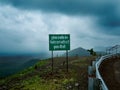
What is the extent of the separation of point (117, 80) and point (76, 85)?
3.76 metres

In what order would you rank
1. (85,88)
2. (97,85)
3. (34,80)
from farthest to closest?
(34,80) → (85,88) → (97,85)

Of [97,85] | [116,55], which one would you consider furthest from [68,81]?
[116,55]

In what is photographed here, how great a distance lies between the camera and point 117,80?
30.5 m

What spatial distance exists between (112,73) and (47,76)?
289 inches

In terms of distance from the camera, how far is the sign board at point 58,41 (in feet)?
135

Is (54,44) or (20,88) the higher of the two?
(54,44)

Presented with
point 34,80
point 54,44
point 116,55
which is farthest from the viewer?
point 116,55

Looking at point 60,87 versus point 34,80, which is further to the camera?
point 34,80

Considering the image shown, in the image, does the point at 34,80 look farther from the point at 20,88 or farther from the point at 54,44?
the point at 54,44

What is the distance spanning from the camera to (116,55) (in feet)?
195

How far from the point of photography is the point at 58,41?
1622 inches

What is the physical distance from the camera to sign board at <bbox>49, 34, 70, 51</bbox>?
4103 cm

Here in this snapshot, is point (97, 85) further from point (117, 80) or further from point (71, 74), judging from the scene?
point (71, 74)

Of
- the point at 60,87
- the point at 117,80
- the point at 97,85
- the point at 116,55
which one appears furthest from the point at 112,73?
the point at 116,55
